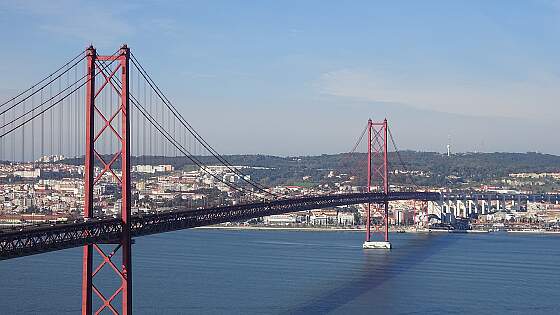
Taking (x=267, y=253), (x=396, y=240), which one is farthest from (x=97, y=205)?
(x=396, y=240)

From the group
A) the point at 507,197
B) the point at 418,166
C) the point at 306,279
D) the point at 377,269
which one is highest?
the point at 418,166

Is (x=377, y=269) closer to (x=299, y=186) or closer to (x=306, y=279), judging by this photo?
(x=306, y=279)

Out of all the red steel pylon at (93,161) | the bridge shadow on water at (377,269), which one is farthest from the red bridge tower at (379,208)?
the red steel pylon at (93,161)

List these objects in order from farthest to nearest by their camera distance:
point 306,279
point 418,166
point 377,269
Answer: point 418,166, point 377,269, point 306,279

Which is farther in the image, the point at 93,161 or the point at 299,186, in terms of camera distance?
the point at 299,186

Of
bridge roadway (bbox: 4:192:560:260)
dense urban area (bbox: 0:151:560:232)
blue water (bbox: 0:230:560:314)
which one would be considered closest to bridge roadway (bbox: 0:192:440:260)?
bridge roadway (bbox: 4:192:560:260)

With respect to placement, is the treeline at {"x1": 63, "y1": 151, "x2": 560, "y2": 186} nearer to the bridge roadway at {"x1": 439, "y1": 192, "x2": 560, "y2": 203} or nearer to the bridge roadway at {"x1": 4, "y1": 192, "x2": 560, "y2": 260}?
the bridge roadway at {"x1": 439, "y1": 192, "x2": 560, "y2": 203}

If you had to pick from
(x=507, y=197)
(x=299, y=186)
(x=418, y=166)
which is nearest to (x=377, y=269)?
(x=507, y=197)
